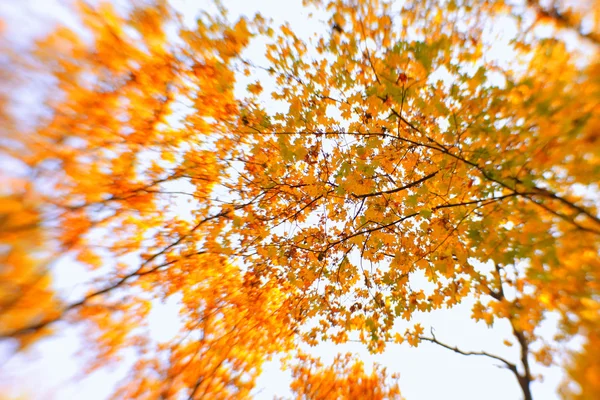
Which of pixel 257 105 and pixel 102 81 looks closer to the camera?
pixel 102 81

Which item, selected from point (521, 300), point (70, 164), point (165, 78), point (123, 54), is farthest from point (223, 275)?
point (521, 300)

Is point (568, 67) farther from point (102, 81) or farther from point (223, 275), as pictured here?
point (223, 275)

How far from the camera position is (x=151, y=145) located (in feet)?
10.1

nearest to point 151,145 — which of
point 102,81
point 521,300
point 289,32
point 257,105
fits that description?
point 102,81

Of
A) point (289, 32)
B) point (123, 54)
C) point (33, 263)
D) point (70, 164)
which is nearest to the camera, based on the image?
point (33, 263)

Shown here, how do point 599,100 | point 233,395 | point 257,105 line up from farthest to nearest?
point 233,395 < point 257,105 < point 599,100

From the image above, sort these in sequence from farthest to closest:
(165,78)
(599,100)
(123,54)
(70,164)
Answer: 1. (165,78)
2. (123,54)
3. (70,164)
4. (599,100)

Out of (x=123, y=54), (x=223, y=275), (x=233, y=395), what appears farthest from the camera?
(x=223, y=275)

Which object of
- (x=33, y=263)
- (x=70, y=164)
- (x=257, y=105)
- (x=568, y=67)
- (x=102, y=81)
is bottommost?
(x=33, y=263)

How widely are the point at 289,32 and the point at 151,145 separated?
2491 mm

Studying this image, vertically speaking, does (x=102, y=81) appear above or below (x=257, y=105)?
below

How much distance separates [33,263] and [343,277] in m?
4.13

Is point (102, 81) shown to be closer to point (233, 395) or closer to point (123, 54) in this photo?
point (123, 54)

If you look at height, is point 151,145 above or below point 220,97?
below
